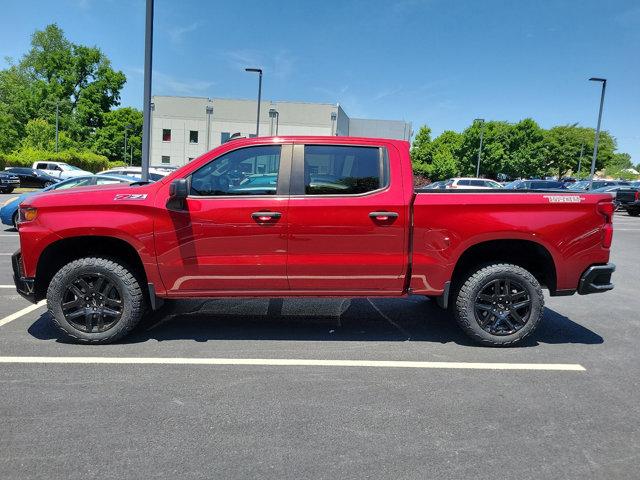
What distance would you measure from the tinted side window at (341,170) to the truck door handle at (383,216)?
26 cm

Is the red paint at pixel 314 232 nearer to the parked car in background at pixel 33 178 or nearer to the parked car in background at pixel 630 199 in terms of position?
the parked car in background at pixel 630 199

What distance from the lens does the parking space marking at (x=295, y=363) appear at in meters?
4.23

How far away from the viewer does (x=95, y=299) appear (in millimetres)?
4629

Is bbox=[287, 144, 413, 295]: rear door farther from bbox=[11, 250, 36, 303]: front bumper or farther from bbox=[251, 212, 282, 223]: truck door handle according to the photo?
bbox=[11, 250, 36, 303]: front bumper

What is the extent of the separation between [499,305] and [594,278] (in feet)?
2.97

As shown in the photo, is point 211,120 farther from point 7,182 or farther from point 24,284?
point 24,284

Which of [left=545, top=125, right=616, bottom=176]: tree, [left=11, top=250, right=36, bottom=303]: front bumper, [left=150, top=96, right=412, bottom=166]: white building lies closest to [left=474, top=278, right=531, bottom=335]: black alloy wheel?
[left=11, top=250, right=36, bottom=303]: front bumper

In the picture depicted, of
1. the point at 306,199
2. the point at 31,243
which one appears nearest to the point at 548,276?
the point at 306,199

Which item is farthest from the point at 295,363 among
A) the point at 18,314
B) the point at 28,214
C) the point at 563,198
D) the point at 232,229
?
the point at 18,314

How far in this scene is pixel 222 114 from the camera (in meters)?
62.2

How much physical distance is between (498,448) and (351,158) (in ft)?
8.92

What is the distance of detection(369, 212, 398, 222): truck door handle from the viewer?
14.6 ft

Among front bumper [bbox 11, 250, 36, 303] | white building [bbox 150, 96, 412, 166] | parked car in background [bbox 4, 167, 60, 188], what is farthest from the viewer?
white building [bbox 150, 96, 412, 166]

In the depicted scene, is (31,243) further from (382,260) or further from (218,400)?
(382,260)
